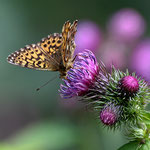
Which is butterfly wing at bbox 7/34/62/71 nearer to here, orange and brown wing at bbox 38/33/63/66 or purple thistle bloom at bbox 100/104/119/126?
orange and brown wing at bbox 38/33/63/66

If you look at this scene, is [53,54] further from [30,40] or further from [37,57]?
[30,40]

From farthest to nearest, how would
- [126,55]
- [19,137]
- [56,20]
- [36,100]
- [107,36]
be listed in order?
[56,20] < [36,100] < [107,36] < [126,55] < [19,137]

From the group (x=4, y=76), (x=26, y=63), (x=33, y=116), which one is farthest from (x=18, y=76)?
(x=26, y=63)

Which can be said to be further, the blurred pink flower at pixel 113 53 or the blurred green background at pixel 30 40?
the blurred green background at pixel 30 40

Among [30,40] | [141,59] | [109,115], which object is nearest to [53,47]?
[109,115]

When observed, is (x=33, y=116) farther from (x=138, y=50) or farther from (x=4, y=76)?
(x=138, y=50)

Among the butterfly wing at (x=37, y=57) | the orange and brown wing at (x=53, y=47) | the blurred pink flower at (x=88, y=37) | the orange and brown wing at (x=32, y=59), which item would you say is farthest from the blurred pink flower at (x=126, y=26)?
the orange and brown wing at (x=32, y=59)

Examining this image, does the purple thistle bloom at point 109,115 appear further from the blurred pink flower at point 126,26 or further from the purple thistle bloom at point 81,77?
the blurred pink flower at point 126,26
